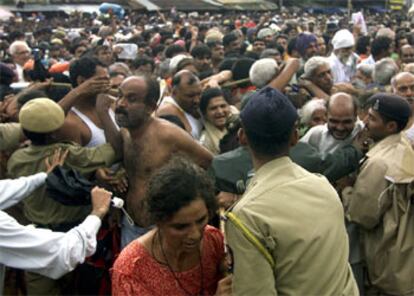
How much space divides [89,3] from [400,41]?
106 ft

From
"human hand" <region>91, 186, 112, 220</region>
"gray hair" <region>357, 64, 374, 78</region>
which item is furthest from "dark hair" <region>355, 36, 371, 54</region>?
"human hand" <region>91, 186, 112, 220</region>

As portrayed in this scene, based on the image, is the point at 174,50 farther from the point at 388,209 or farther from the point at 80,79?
the point at 388,209

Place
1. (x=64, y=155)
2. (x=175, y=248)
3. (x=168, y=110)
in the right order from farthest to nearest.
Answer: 1. (x=168, y=110)
2. (x=64, y=155)
3. (x=175, y=248)

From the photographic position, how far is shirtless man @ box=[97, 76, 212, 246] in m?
3.67

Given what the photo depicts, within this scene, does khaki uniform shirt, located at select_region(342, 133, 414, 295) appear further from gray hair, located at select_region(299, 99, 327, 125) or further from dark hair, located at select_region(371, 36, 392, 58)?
dark hair, located at select_region(371, 36, 392, 58)

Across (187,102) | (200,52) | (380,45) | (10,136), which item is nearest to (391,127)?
(187,102)

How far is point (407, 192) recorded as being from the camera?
3387 millimetres

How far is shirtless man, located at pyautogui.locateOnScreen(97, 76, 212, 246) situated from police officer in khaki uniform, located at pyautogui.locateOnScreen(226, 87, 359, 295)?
154 centimetres

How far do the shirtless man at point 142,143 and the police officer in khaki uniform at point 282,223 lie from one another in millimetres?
1537

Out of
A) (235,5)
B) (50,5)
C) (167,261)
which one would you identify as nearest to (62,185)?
(167,261)

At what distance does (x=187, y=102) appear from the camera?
16.0ft

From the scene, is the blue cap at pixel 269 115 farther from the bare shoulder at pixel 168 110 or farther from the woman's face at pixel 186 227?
the bare shoulder at pixel 168 110

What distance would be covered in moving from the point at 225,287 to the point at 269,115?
0.65 metres

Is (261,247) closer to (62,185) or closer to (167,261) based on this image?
(167,261)
